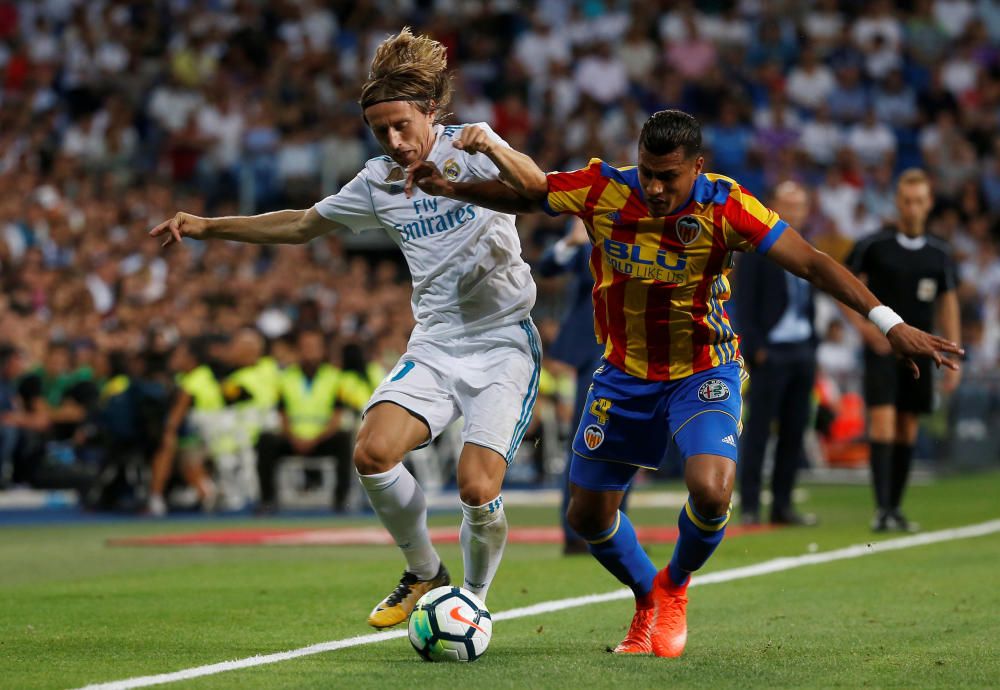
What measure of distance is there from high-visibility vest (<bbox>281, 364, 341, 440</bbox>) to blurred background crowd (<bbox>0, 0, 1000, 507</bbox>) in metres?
1.64

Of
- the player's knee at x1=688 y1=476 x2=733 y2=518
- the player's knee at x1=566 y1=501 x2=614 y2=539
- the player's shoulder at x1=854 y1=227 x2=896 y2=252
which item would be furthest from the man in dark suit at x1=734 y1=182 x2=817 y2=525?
the player's knee at x1=688 y1=476 x2=733 y2=518

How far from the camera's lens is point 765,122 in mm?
24703

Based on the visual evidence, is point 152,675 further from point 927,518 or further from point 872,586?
point 927,518

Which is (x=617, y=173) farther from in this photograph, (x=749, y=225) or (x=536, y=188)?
(x=749, y=225)

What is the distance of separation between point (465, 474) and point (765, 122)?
18.7 meters

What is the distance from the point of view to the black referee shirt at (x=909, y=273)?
12.3 metres

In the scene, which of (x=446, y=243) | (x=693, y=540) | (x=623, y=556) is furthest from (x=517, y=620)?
(x=446, y=243)

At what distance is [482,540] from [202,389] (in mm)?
10419

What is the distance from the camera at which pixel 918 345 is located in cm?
595

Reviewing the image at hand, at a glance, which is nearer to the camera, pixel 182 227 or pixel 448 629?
pixel 448 629

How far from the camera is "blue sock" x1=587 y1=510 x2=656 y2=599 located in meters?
6.84

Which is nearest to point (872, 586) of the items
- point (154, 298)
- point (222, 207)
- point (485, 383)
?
point (485, 383)

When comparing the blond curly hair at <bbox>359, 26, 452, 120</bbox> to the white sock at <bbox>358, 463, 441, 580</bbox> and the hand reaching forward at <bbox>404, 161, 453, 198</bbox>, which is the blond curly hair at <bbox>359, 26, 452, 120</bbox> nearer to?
the hand reaching forward at <bbox>404, 161, 453, 198</bbox>

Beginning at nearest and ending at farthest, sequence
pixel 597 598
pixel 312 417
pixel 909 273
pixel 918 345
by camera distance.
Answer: pixel 918 345, pixel 597 598, pixel 909 273, pixel 312 417
